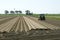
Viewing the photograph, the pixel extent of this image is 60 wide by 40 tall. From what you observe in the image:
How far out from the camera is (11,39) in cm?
1278

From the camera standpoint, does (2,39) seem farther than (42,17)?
No

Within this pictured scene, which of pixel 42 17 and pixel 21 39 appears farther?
pixel 42 17

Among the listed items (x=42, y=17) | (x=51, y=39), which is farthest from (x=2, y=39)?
(x=42, y=17)

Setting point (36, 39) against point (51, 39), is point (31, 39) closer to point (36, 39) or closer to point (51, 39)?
point (36, 39)

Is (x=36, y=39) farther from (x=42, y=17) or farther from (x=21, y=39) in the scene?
(x=42, y=17)

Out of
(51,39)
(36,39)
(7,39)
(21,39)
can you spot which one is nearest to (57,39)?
(51,39)

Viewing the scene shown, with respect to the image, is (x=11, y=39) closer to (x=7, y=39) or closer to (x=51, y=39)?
(x=7, y=39)

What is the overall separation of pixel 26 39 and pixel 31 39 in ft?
1.14

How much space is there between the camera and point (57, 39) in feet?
41.1

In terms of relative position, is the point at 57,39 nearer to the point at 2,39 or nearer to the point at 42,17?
the point at 2,39

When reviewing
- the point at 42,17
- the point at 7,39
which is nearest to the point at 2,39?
the point at 7,39

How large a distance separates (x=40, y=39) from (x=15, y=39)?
1.74 m

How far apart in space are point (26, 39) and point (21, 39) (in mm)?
348

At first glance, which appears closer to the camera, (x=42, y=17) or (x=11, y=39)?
(x=11, y=39)
